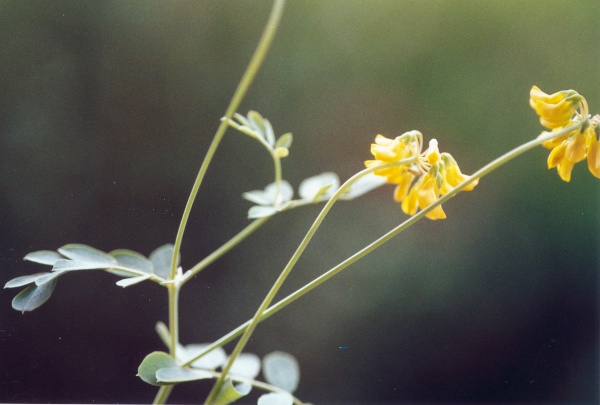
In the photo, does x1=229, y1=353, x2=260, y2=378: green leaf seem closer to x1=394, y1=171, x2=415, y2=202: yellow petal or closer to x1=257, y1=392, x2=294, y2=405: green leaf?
x1=257, y1=392, x2=294, y2=405: green leaf

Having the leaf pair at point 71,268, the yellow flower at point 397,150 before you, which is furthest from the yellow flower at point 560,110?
the leaf pair at point 71,268

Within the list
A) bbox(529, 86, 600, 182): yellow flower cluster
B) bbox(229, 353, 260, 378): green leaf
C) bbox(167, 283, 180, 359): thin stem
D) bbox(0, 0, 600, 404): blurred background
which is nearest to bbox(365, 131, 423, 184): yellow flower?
bbox(529, 86, 600, 182): yellow flower cluster

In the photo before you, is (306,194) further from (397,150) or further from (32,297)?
(32,297)

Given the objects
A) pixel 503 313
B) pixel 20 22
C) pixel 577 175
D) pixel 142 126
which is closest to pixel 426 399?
pixel 503 313

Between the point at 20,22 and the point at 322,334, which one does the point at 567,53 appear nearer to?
the point at 322,334

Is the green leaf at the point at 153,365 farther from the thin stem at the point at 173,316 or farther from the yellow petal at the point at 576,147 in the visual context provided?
the yellow petal at the point at 576,147

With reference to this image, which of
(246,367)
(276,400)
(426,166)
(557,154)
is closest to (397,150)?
(426,166)
